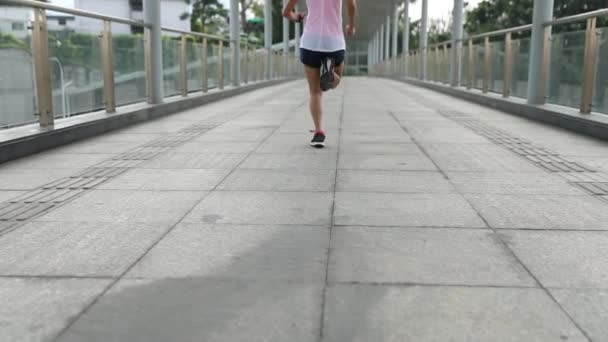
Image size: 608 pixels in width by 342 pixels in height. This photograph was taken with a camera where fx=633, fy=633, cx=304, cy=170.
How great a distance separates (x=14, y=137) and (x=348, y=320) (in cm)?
422

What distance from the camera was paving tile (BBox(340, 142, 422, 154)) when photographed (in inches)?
228

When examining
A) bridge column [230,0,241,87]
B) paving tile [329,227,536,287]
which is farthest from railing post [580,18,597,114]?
bridge column [230,0,241,87]

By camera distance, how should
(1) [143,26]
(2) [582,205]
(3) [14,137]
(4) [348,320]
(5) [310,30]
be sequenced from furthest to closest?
1. (1) [143,26]
2. (5) [310,30]
3. (3) [14,137]
4. (2) [582,205]
5. (4) [348,320]

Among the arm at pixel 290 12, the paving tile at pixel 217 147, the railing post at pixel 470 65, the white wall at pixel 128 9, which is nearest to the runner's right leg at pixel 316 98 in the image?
the arm at pixel 290 12

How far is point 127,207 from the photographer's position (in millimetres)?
3705

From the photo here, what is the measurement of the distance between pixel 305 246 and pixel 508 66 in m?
9.06

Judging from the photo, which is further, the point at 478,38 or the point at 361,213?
the point at 478,38

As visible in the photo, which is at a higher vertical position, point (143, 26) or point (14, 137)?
point (143, 26)

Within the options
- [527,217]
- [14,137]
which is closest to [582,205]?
[527,217]

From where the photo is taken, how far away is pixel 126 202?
3828 millimetres

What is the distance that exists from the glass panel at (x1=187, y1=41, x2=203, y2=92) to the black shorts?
5.88 m

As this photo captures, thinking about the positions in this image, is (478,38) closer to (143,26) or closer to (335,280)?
(143,26)

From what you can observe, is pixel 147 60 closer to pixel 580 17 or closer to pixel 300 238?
pixel 580 17

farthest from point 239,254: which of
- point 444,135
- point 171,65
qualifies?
point 171,65
